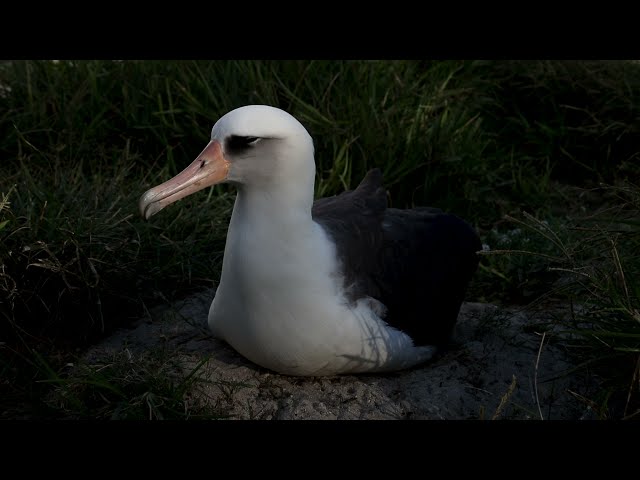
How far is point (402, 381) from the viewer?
153 inches

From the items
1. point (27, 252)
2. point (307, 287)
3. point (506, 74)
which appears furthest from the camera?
point (506, 74)

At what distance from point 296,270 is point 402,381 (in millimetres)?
762

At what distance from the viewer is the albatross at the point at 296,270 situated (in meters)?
3.45

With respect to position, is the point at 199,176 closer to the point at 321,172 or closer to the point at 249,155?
the point at 249,155

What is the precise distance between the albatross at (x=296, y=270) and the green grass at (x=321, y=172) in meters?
0.47

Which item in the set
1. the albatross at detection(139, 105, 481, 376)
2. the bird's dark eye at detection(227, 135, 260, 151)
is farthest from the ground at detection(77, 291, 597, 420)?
the bird's dark eye at detection(227, 135, 260, 151)

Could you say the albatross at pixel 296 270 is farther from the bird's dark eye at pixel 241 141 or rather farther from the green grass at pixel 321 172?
the green grass at pixel 321 172

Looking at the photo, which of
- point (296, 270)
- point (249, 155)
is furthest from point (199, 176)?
point (296, 270)

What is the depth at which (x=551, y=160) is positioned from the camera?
6574 millimetres

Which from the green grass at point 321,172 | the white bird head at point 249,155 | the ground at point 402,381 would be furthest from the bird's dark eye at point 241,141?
the green grass at point 321,172

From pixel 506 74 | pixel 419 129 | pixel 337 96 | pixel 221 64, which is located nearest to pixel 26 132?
pixel 221 64

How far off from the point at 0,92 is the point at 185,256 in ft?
6.94

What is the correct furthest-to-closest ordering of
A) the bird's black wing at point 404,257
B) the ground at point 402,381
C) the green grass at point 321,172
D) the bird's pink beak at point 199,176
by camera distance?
the green grass at point 321,172 < the bird's black wing at point 404,257 < the ground at point 402,381 < the bird's pink beak at point 199,176

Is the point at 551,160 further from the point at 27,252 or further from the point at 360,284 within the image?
the point at 27,252
